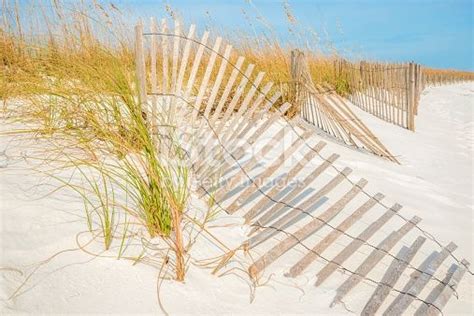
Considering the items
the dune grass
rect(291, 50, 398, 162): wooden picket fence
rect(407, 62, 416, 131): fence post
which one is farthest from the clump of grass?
rect(407, 62, 416, 131): fence post

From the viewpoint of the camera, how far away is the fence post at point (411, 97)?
287 inches

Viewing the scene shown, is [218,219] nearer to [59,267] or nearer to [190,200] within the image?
[190,200]

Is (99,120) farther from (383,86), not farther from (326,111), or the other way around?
(383,86)

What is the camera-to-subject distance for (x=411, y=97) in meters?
7.48

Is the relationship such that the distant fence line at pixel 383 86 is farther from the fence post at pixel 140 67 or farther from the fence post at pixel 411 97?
the fence post at pixel 140 67

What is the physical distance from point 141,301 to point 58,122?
1.99m

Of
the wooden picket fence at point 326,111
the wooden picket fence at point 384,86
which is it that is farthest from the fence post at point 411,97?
the wooden picket fence at point 326,111

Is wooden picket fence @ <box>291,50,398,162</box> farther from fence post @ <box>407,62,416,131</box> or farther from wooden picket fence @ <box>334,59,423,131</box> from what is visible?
wooden picket fence @ <box>334,59,423,131</box>

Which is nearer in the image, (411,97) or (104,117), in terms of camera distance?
(104,117)

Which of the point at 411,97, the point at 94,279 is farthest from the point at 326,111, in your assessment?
the point at 94,279

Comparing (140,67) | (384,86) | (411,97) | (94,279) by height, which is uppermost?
(140,67)

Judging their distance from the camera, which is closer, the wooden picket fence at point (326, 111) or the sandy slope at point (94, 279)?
the sandy slope at point (94, 279)

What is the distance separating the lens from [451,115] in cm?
1024

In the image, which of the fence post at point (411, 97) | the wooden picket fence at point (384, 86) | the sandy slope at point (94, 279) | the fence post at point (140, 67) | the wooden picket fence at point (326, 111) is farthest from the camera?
the wooden picket fence at point (384, 86)
